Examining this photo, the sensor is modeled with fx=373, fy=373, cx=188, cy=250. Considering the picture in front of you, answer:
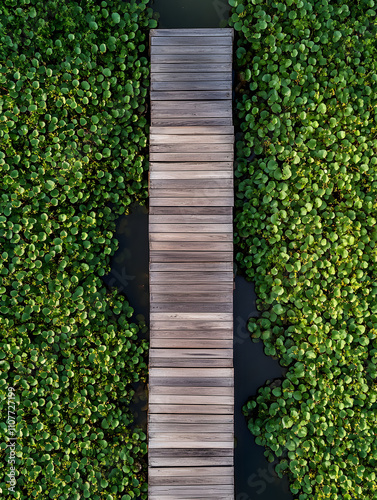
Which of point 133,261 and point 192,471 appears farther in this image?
point 133,261

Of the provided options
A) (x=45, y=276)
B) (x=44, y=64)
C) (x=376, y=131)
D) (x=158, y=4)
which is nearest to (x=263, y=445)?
(x=45, y=276)

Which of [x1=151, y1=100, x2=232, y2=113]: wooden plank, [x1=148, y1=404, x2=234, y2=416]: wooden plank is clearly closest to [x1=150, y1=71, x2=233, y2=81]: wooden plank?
[x1=151, y1=100, x2=232, y2=113]: wooden plank

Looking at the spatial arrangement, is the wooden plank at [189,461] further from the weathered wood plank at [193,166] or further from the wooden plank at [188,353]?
the weathered wood plank at [193,166]

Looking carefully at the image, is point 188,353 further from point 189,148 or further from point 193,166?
point 189,148

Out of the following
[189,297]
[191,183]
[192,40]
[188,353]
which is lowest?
[188,353]

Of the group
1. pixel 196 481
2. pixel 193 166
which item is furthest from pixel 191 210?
pixel 196 481

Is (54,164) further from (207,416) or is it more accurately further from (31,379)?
(207,416)

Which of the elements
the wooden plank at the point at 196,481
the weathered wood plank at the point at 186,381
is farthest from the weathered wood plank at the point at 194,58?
the wooden plank at the point at 196,481
